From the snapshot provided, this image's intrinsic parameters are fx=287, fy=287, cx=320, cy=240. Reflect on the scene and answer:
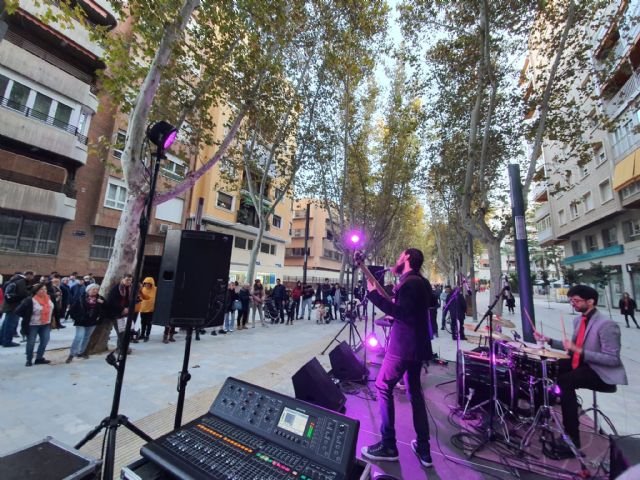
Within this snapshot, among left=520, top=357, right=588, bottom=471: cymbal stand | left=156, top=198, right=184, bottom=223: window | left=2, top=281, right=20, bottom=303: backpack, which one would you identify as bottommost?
left=520, top=357, right=588, bottom=471: cymbal stand

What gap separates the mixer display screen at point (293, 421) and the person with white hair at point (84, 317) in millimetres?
5942

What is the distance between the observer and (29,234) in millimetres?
13844

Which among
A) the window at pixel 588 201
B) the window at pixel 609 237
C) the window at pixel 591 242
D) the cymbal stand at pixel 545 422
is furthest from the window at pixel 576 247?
the cymbal stand at pixel 545 422

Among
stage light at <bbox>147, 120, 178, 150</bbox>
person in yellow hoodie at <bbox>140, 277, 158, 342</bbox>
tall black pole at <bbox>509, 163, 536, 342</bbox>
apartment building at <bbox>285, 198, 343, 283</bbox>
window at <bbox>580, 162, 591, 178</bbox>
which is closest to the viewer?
stage light at <bbox>147, 120, 178, 150</bbox>

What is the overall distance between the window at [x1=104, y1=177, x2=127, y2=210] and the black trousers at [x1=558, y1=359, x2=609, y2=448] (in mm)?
19912

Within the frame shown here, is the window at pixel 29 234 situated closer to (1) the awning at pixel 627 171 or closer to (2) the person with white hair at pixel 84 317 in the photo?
(2) the person with white hair at pixel 84 317

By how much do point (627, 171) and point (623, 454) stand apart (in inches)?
807

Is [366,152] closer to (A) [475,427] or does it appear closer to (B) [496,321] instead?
(B) [496,321]

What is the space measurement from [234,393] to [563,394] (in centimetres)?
372

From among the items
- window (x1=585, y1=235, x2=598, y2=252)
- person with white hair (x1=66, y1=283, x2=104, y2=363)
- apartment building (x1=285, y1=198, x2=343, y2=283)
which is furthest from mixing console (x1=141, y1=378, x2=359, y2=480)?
apartment building (x1=285, y1=198, x2=343, y2=283)

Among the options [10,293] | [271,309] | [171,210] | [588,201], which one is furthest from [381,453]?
[588,201]

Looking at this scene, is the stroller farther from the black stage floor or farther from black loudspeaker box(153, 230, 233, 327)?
black loudspeaker box(153, 230, 233, 327)

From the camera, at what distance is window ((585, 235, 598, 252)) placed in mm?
22794

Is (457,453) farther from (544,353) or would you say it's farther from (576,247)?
(576,247)
